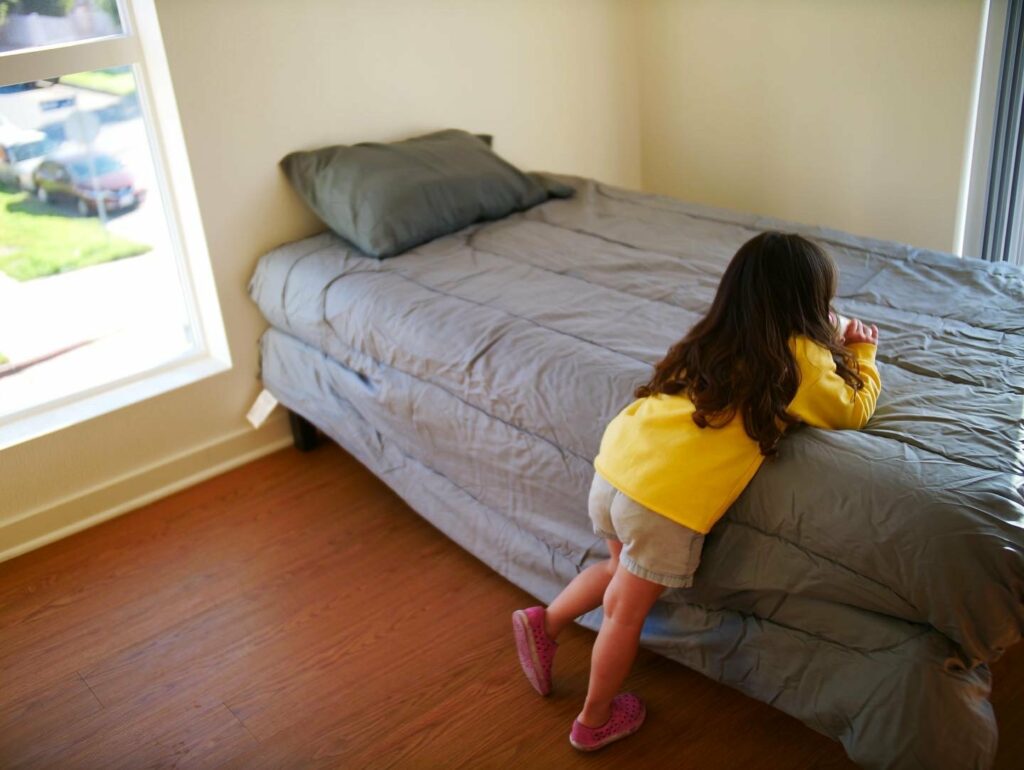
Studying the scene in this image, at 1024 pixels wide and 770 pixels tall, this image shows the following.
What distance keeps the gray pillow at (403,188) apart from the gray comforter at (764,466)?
66 millimetres

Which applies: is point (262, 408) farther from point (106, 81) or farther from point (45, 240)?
point (106, 81)

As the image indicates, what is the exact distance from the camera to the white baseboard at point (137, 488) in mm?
2396

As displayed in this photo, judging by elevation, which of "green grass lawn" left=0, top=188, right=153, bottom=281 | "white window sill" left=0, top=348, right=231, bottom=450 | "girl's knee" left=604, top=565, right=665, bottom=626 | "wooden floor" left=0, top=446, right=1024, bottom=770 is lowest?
"wooden floor" left=0, top=446, right=1024, bottom=770

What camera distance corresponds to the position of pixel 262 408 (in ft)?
8.92

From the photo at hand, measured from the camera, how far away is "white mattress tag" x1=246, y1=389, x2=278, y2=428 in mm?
2709

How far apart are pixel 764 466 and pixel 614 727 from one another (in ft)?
1.87

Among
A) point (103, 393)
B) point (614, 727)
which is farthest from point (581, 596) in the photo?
point (103, 393)

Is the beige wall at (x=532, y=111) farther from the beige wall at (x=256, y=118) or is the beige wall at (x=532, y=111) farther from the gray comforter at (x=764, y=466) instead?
the gray comforter at (x=764, y=466)

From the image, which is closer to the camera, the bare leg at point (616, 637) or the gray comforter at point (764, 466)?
the gray comforter at point (764, 466)

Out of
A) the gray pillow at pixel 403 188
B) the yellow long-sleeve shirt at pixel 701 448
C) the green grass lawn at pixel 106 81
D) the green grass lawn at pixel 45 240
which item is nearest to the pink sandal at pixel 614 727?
the yellow long-sleeve shirt at pixel 701 448

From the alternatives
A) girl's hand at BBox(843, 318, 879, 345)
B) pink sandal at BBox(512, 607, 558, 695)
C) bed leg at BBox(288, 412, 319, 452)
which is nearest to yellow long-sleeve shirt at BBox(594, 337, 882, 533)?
girl's hand at BBox(843, 318, 879, 345)

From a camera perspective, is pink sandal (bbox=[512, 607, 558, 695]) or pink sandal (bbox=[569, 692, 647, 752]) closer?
pink sandal (bbox=[569, 692, 647, 752])

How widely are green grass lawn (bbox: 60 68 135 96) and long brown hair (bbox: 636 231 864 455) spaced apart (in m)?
1.65

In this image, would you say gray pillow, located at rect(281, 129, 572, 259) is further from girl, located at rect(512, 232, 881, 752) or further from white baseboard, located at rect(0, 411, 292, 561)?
girl, located at rect(512, 232, 881, 752)
